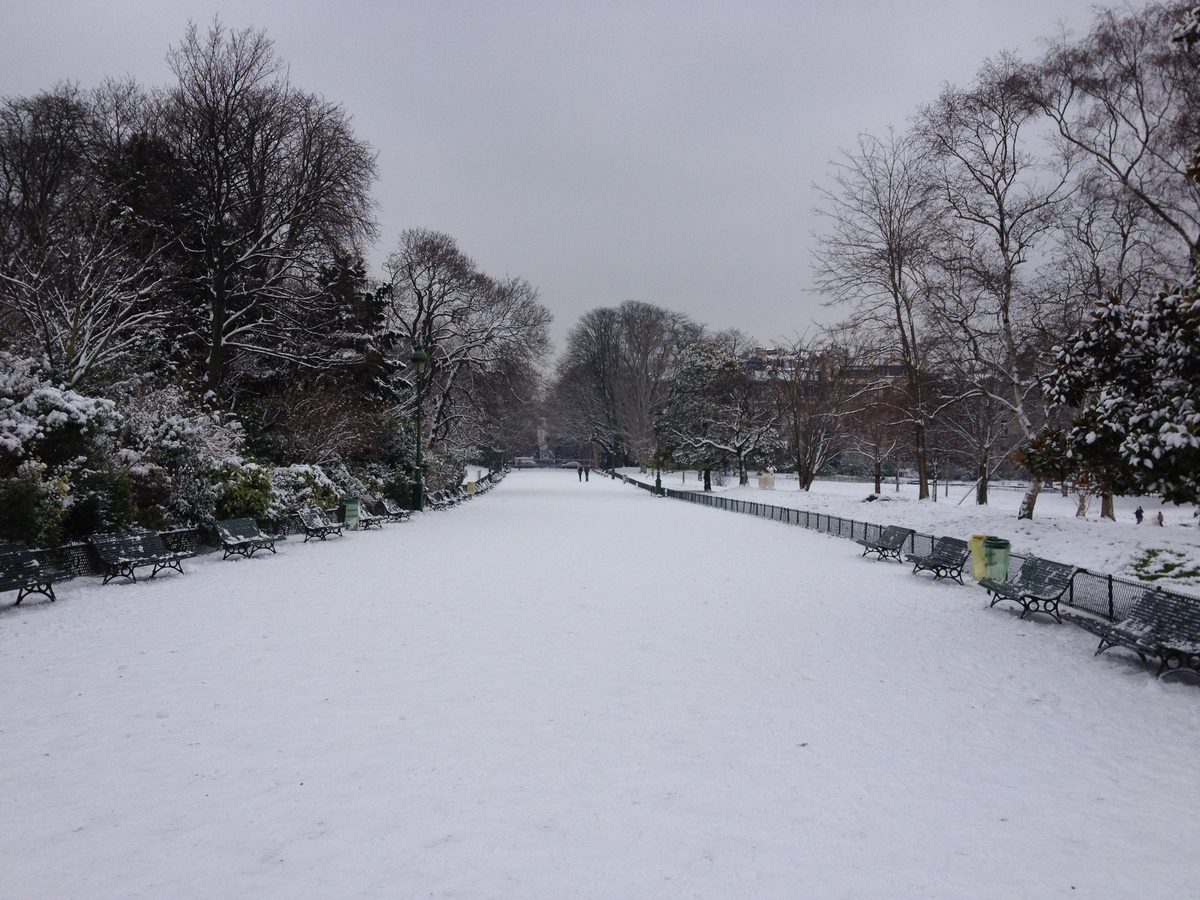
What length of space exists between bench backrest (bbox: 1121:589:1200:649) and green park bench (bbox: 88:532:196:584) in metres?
13.6

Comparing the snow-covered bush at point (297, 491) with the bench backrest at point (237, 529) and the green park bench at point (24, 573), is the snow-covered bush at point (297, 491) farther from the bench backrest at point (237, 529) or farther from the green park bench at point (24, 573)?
the green park bench at point (24, 573)

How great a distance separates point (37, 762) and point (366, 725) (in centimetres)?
205

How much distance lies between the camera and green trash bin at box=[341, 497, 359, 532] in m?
20.0

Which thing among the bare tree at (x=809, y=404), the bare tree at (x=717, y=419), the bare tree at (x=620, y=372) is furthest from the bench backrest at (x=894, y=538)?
the bare tree at (x=620, y=372)

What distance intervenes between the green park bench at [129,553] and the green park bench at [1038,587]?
13091 mm

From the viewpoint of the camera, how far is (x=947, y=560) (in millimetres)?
12312


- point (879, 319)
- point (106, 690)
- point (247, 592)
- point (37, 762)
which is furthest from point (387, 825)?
point (879, 319)

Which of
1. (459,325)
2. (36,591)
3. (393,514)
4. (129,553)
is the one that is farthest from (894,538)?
(459,325)

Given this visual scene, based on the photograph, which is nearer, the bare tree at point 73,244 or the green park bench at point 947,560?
the green park bench at point 947,560

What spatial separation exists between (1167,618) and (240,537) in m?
14.9

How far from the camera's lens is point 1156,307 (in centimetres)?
714

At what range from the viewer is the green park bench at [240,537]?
13828mm

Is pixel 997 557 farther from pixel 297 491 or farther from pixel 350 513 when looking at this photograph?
pixel 297 491

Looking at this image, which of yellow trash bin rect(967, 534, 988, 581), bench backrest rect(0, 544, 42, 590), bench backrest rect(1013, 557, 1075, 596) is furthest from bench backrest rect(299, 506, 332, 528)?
bench backrest rect(1013, 557, 1075, 596)
